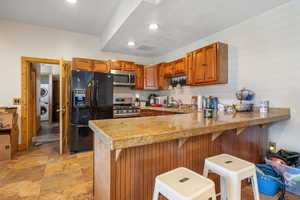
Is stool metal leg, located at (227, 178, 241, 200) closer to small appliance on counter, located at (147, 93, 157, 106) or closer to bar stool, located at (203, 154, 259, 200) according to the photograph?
bar stool, located at (203, 154, 259, 200)

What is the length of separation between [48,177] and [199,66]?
325 cm

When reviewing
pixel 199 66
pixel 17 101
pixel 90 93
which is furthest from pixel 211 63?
pixel 17 101

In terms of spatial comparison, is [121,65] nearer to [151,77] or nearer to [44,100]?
[151,77]

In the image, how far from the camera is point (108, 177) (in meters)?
1.07

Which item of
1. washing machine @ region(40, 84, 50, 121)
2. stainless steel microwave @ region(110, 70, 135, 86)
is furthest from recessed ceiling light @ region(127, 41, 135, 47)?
washing machine @ region(40, 84, 50, 121)

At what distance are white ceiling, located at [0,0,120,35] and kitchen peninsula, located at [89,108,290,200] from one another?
2.41 m

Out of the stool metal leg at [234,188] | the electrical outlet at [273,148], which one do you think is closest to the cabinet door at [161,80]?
the electrical outlet at [273,148]

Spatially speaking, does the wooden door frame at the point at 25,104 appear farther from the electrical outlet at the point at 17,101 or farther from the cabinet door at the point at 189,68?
the cabinet door at the point at 189,68

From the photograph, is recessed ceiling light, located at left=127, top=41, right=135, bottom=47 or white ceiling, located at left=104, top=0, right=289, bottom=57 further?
recessed ceiling light, located at left=127, top=41, right=135, bottom=47

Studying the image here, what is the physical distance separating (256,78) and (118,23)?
8.51ft

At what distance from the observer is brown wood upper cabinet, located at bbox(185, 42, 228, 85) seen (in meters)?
2.69

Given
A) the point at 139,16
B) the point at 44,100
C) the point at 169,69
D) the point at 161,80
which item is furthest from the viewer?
the point at 44,100

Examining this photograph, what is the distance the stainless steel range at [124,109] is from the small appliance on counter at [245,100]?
2.40 meters

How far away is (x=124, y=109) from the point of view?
150 inches
